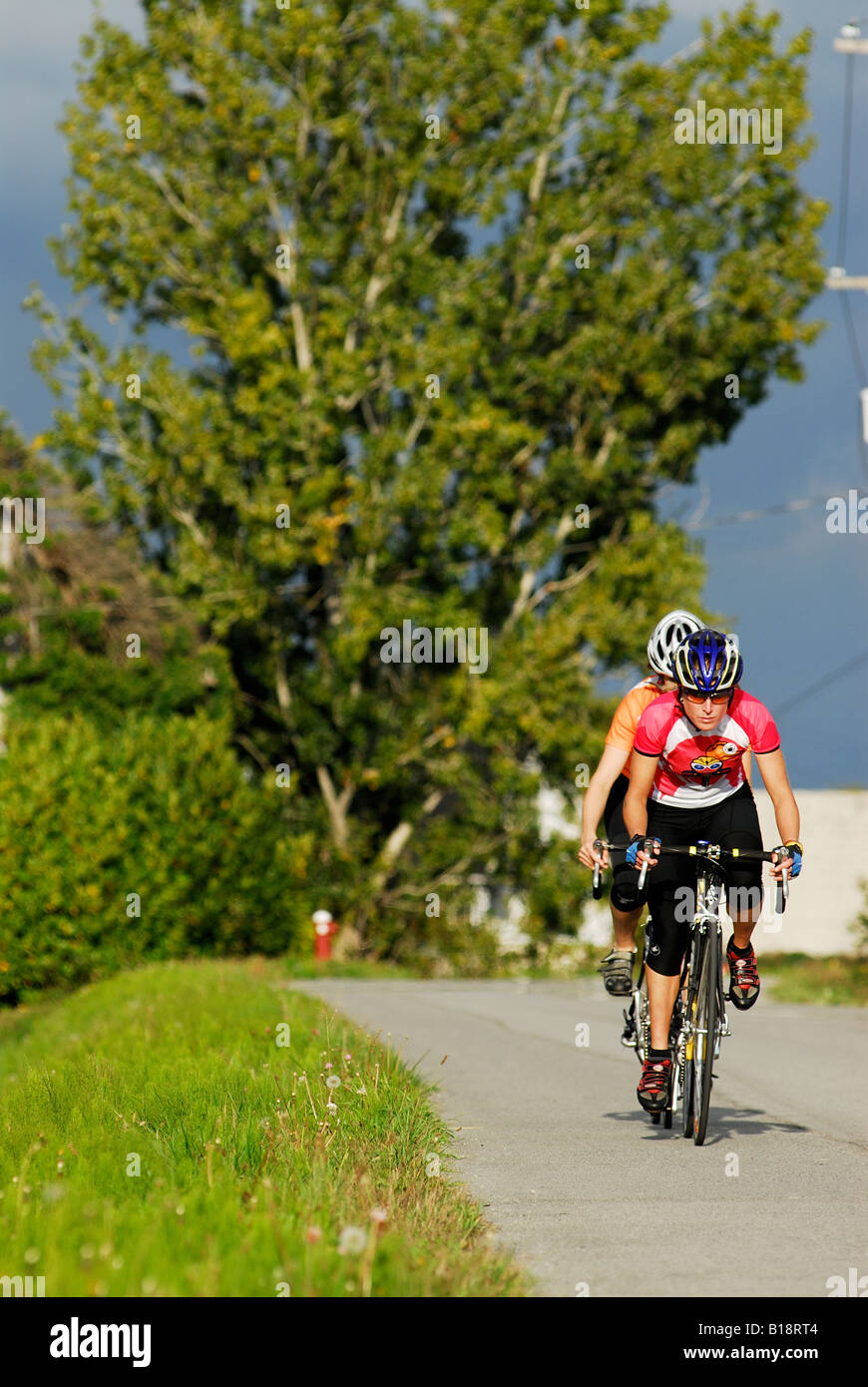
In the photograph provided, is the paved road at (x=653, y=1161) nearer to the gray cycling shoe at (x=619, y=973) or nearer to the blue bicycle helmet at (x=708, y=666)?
the gray cycling shoe at (x=619, y=973)

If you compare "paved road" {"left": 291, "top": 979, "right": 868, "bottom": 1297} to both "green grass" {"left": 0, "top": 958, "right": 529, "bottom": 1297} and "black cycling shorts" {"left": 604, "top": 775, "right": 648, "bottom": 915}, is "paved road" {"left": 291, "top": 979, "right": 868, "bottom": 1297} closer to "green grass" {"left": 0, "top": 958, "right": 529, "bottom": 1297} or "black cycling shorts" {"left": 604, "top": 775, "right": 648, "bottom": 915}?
"green grass" {"left": 0, "top": 958, "right": 529, "bottom": 1297}

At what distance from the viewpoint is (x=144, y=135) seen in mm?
27109

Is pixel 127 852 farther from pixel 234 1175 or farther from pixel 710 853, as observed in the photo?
pixel 234 1175

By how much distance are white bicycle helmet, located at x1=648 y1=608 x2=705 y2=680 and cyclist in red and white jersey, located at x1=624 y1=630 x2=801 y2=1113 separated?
0.75 ft

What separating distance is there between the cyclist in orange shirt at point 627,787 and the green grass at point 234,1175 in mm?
1096

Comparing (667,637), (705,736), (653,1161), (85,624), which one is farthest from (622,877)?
(85,624)

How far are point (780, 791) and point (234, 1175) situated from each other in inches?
115

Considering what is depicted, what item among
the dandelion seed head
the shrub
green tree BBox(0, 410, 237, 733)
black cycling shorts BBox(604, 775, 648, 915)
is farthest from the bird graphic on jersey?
green tree BBox(0, 410, 237, 733)

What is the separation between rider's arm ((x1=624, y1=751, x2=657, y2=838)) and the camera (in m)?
7.23

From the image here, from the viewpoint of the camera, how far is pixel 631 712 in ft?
25.4

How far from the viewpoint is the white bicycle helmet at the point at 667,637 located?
7.39 m

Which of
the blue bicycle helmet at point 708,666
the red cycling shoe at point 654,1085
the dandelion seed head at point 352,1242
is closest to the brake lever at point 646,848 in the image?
the blue bicycle helmet at point 708,666

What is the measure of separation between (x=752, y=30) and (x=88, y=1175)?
88.8 ft

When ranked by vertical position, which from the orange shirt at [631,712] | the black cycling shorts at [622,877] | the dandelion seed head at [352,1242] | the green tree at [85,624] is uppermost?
the green tree at [85,624]
